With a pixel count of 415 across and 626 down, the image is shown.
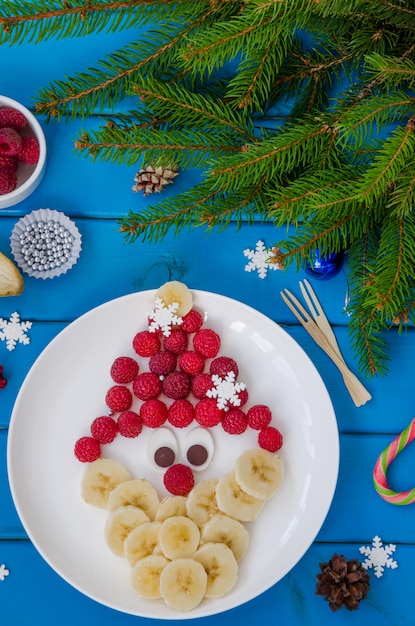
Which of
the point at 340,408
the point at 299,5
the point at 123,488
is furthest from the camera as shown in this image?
the point at 340,408

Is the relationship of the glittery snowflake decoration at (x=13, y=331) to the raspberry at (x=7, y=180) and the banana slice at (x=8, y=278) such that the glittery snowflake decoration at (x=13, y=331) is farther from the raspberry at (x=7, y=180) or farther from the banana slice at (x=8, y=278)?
the raspberry at (x=7, y=180)

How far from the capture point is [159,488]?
123 centimetres

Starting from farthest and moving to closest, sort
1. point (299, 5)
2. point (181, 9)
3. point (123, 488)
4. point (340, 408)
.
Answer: point (340, 408) < point (123, 488) < point (181, 9) < point (299, 5)

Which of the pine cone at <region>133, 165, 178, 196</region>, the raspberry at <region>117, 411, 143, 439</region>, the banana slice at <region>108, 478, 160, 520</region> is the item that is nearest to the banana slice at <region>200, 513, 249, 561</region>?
the banana slice at <region>108, 478, 160, 520</region>

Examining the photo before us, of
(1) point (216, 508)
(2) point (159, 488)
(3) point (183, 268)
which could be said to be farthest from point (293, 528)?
(3) point (183, 268)

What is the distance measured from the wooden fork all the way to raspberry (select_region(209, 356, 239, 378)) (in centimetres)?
17

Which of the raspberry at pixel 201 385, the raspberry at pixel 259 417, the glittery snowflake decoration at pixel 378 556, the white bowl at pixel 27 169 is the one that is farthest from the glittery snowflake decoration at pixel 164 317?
the glittery snowflake decoration at pixel 378 556

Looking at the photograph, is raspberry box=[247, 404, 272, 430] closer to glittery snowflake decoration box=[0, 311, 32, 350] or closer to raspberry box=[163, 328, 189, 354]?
raspberry box=[163, 328, 189, 354]

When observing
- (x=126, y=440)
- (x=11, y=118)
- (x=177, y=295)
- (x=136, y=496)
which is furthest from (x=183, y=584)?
(x=11, y=118)

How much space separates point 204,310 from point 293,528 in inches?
17.2

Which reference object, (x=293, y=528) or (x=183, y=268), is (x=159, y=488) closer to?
(x=293, y=528)

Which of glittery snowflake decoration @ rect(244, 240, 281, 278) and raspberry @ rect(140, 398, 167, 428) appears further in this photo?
glittery snowflake decoration @ rect(244, 240, 281, 278)

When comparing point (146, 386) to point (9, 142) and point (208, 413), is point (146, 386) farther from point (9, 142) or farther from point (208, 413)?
point (9, 142)

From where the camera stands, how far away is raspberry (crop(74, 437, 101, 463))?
1191mm
